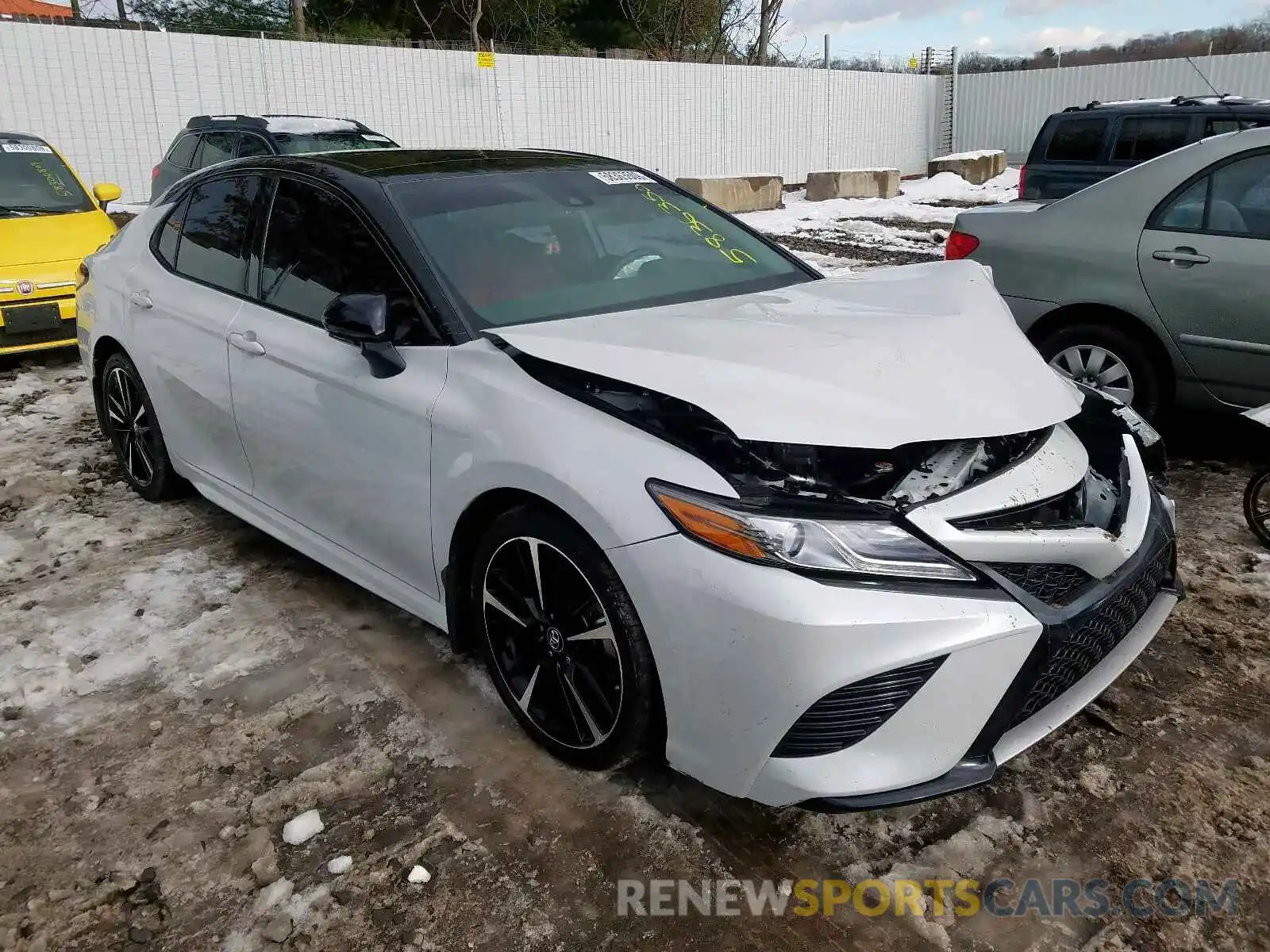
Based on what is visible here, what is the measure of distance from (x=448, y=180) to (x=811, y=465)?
5.73 feet

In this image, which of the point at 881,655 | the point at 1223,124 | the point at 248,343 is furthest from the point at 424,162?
the point at 1223,124

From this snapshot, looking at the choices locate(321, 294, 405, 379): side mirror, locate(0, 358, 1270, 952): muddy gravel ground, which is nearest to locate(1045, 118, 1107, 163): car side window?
locate(0, 358, 1270, 952): muddy gravel ground

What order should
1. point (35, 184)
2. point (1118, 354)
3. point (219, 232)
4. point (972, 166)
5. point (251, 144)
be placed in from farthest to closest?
point (972, 166) → point (251, 144) → point (35, 184) → point (1118, 354) → point (219, 232)

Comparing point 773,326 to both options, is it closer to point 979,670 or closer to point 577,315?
point 577,315

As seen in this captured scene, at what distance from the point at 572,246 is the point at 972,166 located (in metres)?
19.0

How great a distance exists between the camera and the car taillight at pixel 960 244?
5379 mm

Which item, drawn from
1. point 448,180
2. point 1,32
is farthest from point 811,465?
point 1,32

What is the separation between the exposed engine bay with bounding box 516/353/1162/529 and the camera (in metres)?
2.21

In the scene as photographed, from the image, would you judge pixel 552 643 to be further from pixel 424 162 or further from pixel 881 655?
pixel 424 162

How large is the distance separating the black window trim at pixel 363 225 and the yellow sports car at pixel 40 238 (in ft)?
12.9

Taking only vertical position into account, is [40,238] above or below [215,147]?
below

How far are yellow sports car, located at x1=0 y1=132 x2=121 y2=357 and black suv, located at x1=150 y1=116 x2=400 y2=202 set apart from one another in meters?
2.12

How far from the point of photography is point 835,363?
2398 millimetres

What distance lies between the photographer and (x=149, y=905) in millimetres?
2246
